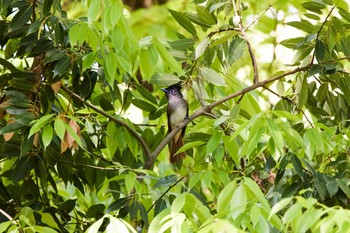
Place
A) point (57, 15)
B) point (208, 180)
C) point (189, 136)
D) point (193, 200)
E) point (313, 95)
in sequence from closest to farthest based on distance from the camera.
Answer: point (193, 200)
point (208, 180)
point (57, 15)
point (189, 136)
point (313, 95)

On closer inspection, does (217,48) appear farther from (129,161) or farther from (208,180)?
(208,180)

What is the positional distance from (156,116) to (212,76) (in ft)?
1.81

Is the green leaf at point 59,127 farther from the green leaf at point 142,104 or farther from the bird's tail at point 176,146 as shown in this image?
the bird's tail at point 176,146

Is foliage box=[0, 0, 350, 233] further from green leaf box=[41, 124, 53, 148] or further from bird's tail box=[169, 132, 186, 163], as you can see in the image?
bird's tail box=[169, 132, 186, 163]

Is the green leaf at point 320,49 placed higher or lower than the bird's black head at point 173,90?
higher

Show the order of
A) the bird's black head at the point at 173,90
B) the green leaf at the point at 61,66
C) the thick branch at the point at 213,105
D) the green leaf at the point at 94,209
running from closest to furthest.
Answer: the green leaf at the point at 61,66 < the thick branch at the point at 213,105 < the green leaf at the point at 94,209 < the bird's black head at the point at 173,90

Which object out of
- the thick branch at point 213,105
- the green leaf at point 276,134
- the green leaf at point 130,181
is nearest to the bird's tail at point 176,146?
the thick branch at point 213,105

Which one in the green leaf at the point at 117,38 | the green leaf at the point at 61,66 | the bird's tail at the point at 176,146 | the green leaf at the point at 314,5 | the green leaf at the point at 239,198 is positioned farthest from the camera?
the bird's tail at the point at 176,146

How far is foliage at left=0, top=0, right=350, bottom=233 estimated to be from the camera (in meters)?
3.21

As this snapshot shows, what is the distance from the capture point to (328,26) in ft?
12.4

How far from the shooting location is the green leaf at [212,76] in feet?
12.3

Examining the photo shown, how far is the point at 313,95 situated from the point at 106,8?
1.51m

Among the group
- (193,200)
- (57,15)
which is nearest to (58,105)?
(57,15)

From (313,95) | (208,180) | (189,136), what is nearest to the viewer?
(208,180)
